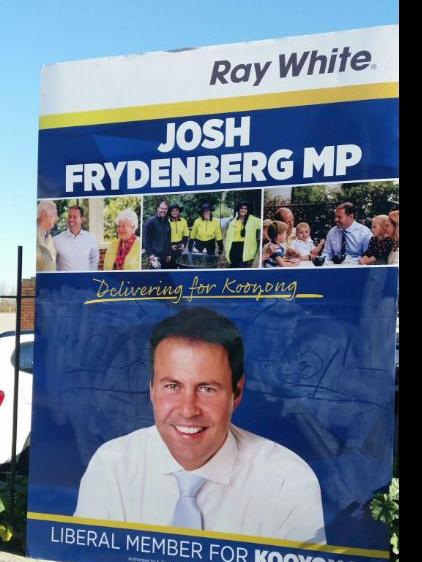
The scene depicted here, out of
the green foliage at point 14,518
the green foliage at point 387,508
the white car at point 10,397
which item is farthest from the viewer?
the white car at point 10,397

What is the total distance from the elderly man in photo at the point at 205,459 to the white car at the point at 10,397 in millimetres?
2178

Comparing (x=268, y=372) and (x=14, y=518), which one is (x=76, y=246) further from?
(x=14, y=518)

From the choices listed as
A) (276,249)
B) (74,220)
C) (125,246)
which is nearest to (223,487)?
(276,249)

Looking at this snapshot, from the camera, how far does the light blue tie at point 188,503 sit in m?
5.22

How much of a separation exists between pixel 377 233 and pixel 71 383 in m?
2.31

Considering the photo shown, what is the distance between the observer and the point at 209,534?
17.0 ft

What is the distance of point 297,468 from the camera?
16.5ft

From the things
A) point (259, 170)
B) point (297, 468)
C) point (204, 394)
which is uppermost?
point (259, 170)

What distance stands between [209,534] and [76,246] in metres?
2.12

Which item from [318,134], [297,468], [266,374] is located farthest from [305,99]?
[297,468]

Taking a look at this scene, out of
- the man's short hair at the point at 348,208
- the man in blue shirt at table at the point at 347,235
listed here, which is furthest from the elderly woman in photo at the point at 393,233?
the man's short hair at the point at 348,208

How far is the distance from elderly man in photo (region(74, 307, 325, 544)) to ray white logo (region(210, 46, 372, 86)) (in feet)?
4.99

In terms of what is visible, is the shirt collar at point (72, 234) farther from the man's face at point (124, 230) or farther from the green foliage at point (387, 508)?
the green foliage at point (387, 508)
